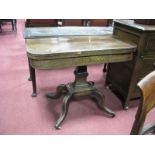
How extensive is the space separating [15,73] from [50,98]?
0.86m

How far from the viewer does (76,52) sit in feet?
4.41

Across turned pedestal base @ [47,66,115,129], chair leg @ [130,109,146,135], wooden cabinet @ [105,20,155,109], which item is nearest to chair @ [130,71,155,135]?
chair leg @ [130,109,146,135]

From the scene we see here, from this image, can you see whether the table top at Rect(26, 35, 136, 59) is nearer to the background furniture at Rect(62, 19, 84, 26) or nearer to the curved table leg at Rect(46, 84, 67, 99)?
the curved table leg at Rect(46, 84, 67, 99)

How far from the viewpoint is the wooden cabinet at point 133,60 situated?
1.55 m

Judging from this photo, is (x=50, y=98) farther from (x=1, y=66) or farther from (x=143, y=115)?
(x=143, y=115)

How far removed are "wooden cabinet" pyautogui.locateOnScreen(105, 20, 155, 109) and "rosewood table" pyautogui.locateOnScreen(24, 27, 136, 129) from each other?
0.08 meters

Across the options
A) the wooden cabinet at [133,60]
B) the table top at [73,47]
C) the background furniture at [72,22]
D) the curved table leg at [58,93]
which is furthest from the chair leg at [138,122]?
the background furniture at [72,22]

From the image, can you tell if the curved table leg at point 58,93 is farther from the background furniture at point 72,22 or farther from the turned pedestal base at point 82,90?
the background furniture at point 72,22

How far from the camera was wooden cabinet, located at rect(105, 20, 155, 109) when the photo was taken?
5.08 ft

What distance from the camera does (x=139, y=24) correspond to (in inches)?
65.4

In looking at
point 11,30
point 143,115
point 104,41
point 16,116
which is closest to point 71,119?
point 16,116

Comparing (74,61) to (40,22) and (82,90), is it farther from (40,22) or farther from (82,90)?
(40,22)

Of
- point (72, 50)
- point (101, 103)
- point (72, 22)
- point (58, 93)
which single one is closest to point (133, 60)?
point (101, 103)

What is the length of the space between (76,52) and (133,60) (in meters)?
0.64
